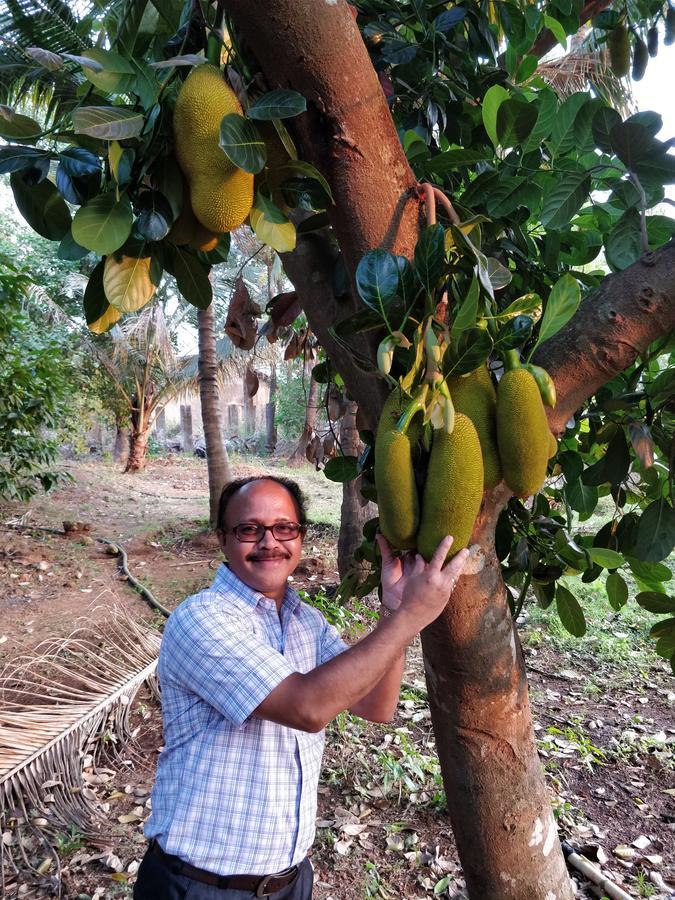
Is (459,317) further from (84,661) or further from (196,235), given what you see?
Result: (84,661)

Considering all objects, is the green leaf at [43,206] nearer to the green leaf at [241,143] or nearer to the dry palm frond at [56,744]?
the green leaf at [241,143]

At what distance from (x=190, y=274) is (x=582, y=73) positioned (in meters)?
4.37

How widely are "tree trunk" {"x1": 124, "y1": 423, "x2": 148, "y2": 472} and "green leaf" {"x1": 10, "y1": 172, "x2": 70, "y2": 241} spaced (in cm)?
1077

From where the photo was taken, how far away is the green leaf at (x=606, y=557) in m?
1.11

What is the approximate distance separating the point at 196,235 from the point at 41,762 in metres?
1.86

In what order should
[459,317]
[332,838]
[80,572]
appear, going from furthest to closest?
[80,572], [332,838], [459,317]

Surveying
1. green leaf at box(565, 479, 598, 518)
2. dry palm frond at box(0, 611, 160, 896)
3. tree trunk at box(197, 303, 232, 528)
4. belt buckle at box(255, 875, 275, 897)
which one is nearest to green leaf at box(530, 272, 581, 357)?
green leaf at box(565, 479, 598, 518)

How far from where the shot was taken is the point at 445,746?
3.36 ft

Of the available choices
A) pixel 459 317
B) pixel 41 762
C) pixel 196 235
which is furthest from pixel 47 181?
pixel 41 762

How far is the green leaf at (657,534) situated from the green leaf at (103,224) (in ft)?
2.99

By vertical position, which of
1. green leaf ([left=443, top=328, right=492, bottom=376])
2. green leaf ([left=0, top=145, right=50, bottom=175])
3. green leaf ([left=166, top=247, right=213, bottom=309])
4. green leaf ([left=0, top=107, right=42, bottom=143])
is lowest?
green leaf ([left=443, top=328, right=492, bottom=376])

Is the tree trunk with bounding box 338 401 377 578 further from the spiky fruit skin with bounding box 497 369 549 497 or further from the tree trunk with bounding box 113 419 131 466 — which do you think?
the tree trunk with bounding box 113 419 131 466

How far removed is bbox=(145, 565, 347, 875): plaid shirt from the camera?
1056mm

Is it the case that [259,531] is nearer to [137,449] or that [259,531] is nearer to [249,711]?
[249,711]
